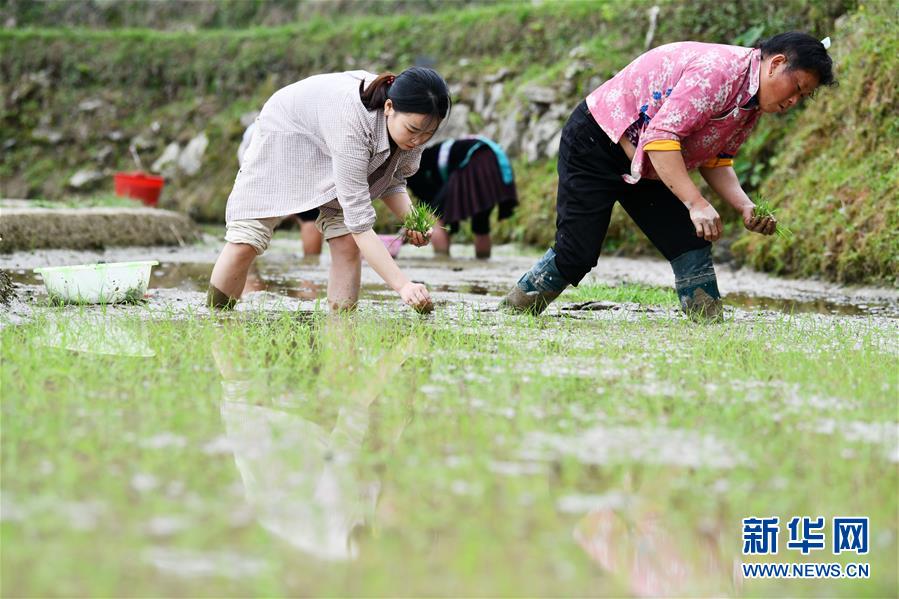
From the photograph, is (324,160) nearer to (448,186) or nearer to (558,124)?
(448,186)

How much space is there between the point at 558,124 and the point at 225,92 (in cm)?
712

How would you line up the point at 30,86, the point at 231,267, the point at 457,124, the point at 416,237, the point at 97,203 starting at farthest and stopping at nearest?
the point at 30,86, the point at 457,124, the point at 97,203, the point at 231,267, the point at 416,237

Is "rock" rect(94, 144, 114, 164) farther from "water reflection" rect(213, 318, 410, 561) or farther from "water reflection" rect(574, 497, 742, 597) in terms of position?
"water reflection" rect(574, 497, 742, 597)

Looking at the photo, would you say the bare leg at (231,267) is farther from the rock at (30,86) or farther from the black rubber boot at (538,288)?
the rock at (30,86)

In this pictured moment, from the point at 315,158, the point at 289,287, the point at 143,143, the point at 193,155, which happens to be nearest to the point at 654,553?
the point at 315,158

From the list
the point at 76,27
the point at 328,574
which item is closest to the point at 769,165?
the point at 328,574

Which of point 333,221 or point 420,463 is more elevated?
point 420,463

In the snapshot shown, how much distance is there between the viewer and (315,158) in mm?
5348

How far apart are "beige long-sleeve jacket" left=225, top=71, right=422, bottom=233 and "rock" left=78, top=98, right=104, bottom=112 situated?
1419 cm

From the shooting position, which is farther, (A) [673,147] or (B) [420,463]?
(A) [673,147]

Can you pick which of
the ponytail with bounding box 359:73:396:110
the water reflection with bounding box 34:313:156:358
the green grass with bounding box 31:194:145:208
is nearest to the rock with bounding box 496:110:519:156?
the green grass with bounding box 31:194:145:208

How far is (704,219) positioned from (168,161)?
537 inches

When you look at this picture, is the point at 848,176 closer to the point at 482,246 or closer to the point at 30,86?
the point at 482,246

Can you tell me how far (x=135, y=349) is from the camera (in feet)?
12.9
